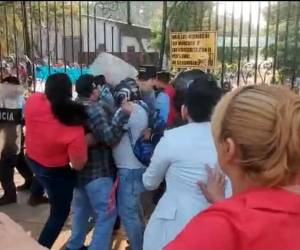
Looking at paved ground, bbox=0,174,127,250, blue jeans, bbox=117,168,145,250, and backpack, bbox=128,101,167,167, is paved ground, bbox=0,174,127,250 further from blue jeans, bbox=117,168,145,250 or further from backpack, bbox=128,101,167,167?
backpack, bbox=128,101,167,167

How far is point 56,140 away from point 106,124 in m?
0.36

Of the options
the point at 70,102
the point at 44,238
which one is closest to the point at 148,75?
the point at 70,102

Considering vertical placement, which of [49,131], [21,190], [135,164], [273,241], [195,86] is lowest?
[21,190]

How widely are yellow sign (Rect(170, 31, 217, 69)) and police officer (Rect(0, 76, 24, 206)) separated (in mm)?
1560

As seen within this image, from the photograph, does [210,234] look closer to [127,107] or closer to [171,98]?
[127,107]

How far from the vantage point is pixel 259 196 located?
1.13m

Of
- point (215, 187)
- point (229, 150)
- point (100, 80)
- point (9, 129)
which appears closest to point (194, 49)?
point (100, 80)

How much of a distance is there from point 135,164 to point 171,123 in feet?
2.86

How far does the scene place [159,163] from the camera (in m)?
2.33

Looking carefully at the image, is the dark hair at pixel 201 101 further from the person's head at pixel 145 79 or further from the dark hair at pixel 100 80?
the person's head at pixel 145 79

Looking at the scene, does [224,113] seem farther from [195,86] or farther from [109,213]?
[109,213]

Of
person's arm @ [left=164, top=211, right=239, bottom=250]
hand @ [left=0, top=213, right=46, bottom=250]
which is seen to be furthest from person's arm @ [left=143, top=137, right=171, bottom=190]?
person's arm @ [left=164, top=211, right=239, bottom=250]

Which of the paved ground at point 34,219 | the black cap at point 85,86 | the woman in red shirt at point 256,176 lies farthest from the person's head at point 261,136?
the paved ground at point 34,219

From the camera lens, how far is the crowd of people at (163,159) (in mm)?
1120
